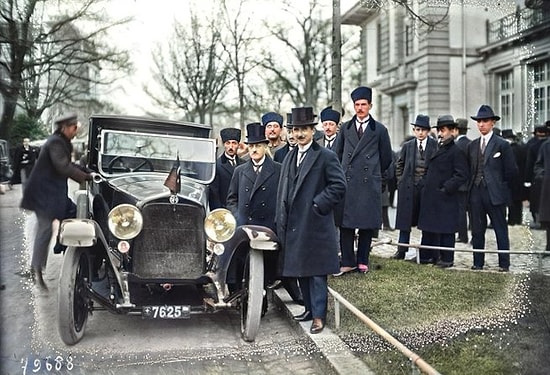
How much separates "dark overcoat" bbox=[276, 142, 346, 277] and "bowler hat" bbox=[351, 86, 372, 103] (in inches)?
17.1

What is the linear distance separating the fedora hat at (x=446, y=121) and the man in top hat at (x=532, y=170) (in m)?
0.42

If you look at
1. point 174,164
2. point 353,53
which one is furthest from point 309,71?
point 174,164

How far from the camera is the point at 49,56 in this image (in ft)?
8.02

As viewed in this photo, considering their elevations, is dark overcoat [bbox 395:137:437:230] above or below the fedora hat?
below

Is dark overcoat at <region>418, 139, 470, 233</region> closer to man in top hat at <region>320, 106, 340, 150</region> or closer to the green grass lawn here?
the green grass lawn

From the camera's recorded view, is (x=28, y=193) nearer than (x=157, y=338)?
Yes

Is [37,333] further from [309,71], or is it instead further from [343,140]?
[343,140]

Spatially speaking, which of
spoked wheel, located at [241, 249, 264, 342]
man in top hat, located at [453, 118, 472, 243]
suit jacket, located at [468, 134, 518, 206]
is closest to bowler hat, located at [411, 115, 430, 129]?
man in top hat, located at [453, 118, 472, 243]

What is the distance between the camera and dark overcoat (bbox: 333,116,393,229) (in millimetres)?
3973

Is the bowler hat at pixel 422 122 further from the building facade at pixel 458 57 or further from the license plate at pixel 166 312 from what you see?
the license plate at pixel 166 312

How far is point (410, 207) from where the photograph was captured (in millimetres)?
4672

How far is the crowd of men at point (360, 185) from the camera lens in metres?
3.29

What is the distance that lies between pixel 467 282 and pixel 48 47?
298 cm

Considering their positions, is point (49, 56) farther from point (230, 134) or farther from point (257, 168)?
point (257, 168)
